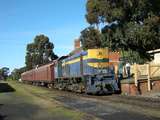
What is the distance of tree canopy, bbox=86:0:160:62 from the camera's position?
3581 centimetres

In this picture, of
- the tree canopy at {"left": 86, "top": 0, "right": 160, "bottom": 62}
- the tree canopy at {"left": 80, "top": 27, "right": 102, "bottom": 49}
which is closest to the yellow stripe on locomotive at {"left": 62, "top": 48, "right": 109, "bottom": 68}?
the tree canopy at {"left": 86, "top": 0, "right": 160, "bottom": 62}

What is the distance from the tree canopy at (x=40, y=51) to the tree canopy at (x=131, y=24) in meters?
97.1

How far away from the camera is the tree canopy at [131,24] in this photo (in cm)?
3581

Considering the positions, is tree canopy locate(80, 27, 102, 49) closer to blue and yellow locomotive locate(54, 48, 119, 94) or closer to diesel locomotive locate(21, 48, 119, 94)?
diesel locomotive locate(21, 48, 119, 94)

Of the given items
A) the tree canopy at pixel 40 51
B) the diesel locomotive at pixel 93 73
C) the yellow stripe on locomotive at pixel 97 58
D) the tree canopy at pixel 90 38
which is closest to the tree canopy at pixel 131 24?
the diesel locomotive at pixel 93 73

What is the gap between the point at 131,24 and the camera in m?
36.8

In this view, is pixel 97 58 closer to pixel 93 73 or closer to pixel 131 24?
pixel 93 73

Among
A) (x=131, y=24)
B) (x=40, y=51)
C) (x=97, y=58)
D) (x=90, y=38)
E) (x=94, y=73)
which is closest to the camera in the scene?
(x=94, y=73)

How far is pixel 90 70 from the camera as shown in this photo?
3152cm

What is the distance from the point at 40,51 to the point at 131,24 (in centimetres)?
10269

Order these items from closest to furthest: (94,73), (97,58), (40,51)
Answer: (94,73), (97,58), (40,51)

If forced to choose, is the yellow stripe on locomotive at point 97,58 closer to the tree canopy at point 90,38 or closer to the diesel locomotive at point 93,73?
the diesel locomotive at point 93,73

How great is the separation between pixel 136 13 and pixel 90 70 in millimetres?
8586

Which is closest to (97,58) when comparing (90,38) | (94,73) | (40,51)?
(94,73)
